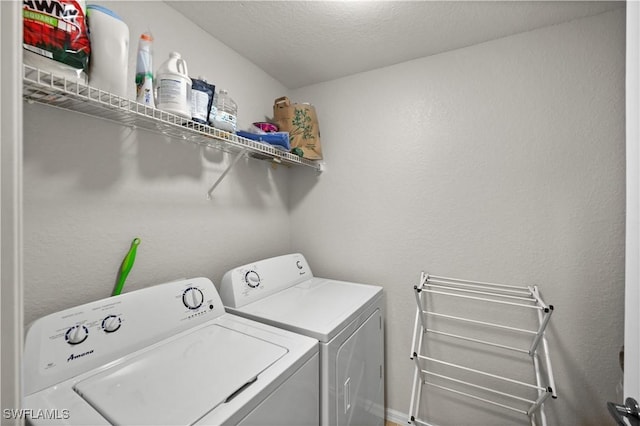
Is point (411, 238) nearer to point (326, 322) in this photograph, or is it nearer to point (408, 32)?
point (326, 322)

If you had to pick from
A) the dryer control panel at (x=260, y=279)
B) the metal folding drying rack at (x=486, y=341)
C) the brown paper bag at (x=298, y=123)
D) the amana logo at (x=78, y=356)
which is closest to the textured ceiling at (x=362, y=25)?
the brown paper bag at (x=298, y=123)

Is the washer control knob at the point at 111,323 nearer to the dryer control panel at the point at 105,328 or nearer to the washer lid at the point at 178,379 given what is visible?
the dryer control panel at the point at 105,328

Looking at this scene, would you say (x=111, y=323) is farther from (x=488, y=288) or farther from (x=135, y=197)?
(x=488, y=288)

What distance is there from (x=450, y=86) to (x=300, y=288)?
5.68 feet

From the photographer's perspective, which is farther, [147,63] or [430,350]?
[430,350]

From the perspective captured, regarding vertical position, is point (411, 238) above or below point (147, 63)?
below

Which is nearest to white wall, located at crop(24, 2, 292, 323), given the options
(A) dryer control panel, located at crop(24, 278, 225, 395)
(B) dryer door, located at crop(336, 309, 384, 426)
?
(A) dryer control panel, located at crop(24, 278, 225, 395)

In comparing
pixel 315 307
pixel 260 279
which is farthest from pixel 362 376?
pixel 260 279

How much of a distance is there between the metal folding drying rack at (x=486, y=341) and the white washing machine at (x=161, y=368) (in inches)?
35.8

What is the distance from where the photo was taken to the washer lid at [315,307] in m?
1.20

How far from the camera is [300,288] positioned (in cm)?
180

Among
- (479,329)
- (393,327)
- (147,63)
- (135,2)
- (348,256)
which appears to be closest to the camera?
(147,63)

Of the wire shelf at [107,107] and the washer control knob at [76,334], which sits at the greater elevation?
the wire shelf at [107,107]

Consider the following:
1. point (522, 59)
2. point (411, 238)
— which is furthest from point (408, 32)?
point (411, 238)
